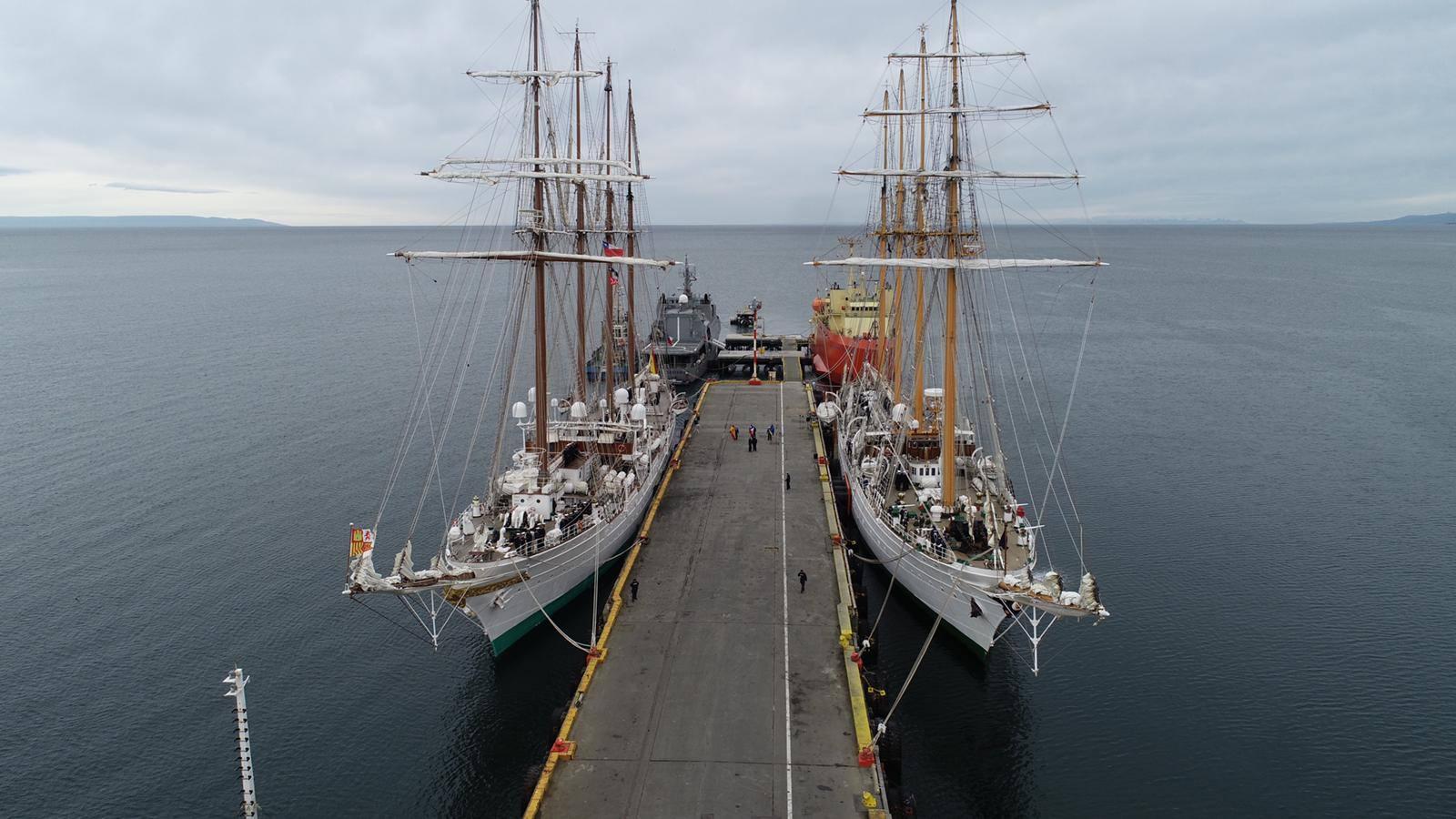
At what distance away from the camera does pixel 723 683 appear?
24.8 meters

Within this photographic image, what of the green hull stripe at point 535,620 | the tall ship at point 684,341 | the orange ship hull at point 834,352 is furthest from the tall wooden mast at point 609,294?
the orange ship hull at point 834,352

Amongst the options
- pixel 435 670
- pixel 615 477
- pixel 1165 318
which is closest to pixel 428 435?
pixel 615 477

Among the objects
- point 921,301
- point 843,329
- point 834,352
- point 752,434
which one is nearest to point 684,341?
point 834,352

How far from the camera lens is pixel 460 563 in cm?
2966

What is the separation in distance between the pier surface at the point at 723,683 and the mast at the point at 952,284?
5.58 metres

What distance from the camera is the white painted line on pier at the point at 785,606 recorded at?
2034 centimetres

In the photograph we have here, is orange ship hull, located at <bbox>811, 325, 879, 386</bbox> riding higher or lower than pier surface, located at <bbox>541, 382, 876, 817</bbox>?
higher

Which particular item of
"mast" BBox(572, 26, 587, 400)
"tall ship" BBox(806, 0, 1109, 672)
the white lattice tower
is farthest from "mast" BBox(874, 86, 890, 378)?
the white lattice tower

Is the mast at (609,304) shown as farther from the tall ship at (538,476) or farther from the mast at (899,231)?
the mast at (899,231)

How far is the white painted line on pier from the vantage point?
20.3 meters

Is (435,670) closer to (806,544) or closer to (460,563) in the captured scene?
(460,563)

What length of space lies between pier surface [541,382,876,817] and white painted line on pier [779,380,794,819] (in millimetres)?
50

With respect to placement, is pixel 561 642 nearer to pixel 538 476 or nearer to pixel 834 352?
pixel 538 476

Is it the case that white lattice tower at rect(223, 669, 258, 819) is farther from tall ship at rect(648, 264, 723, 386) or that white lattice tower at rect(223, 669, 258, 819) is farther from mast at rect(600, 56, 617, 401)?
tall ship at rect(648, 264, 723, 386)
